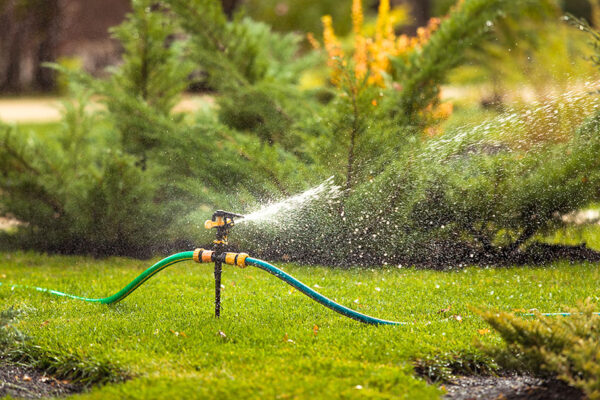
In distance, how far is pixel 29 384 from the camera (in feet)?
9.54

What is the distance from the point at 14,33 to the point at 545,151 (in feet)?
55.9

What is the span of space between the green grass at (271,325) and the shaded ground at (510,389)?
0.14 metres

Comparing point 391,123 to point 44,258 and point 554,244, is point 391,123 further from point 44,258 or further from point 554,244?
point 44,258

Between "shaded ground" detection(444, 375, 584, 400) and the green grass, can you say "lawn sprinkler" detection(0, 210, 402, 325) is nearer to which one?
the green grass

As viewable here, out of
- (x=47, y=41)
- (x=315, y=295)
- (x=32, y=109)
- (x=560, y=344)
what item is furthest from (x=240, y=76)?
(x=47, y=41)

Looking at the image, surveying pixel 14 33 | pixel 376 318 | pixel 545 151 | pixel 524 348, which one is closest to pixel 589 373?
pixel 524 348

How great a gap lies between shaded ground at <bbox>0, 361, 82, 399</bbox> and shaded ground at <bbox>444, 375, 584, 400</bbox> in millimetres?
1676

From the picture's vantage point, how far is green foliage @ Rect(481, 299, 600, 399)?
2285mm

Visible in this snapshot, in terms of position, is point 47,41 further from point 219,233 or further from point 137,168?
point 219,233

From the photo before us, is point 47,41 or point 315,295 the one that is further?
point 47,41

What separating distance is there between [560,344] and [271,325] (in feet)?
4.89

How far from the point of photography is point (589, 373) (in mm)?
2273

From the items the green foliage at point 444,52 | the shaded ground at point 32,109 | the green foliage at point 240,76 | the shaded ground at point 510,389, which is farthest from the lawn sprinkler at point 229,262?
the shaded ground at point 32,109

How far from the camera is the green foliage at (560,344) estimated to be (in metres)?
2.29
